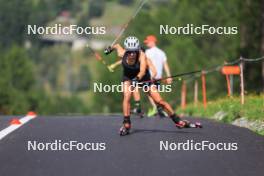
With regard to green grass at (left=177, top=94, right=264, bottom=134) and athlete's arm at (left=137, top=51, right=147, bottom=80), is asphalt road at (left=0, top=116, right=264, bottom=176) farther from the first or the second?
athlete's arm at (left=137, top=51, right=147, bottom=80)

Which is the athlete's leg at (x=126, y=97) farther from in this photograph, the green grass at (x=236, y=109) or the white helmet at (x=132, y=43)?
the green grass at (x=236, y=109)

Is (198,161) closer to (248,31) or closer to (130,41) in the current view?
(130,41)

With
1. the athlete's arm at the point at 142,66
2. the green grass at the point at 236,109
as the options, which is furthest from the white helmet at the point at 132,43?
the green grass at the point at 236,109

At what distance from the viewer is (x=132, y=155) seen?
33.1ft

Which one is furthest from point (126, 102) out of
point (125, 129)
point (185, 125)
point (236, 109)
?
point (236, 109)

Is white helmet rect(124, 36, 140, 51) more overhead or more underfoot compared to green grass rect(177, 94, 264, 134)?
more overhead

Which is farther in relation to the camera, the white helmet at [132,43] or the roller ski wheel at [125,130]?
the white helmet at [132,43]

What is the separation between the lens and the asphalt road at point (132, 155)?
8734mm

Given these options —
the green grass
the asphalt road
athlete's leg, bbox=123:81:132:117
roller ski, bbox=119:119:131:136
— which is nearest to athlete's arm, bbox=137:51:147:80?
athlete's leg, bbox=123:81:132:117

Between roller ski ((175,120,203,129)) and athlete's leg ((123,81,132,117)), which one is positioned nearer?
athlete's leg ((123,81,132,117))

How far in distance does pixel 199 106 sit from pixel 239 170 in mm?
13289

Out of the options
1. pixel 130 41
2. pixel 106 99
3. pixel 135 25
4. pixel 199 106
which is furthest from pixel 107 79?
pixel 130 41

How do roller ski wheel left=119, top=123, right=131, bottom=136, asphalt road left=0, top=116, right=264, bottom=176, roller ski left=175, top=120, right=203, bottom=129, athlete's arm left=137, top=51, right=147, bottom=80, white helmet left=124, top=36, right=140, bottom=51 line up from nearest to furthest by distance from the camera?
1. asphalt road left=0, top=116, right=264, bottom=176
2. roller ski wheel left=119, top=123, right=131, bottom=136
3. white helmet left=124, top=36, right=140, bottom=51
4. athlete's arm left=137, top=51, right=147, bottom=80
5. roller ski left=175, top=120, right=203, bottom=129

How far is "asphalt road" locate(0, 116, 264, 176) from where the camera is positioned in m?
8.73
